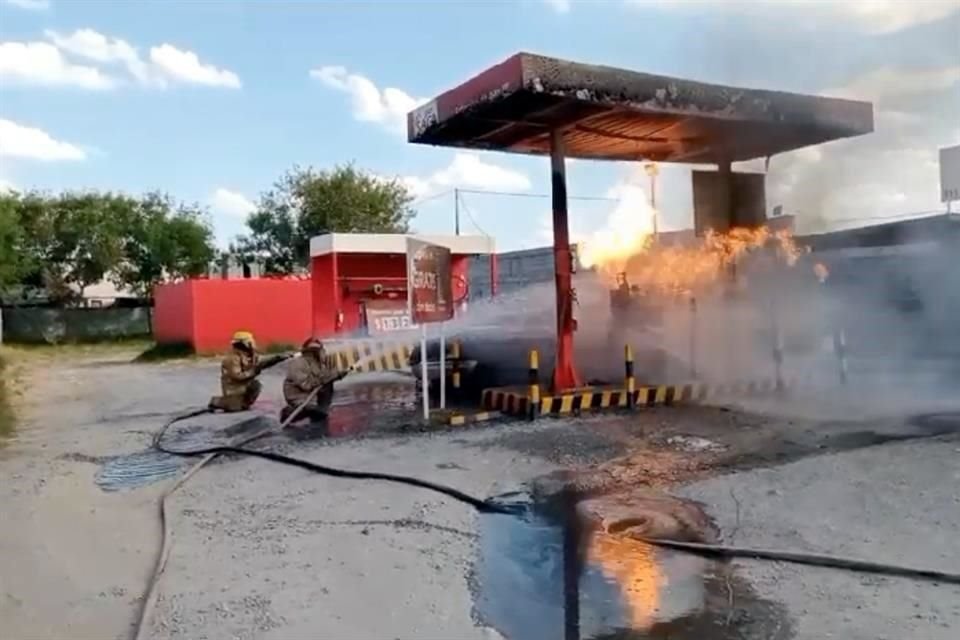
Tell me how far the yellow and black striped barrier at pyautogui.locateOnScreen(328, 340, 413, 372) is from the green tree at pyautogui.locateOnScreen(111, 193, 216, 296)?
26.6m

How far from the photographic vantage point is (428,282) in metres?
10.2

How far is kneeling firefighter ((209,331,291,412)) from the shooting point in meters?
11.3

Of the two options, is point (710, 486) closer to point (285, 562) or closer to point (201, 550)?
point (285, 562)

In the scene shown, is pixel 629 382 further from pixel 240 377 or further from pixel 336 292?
pixel 336 292

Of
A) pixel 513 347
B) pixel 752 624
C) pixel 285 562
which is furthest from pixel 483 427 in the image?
pixel 752 624

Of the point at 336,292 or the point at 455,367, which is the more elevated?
the point at 336,292

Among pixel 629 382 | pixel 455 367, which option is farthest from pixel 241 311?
pixel 629 382

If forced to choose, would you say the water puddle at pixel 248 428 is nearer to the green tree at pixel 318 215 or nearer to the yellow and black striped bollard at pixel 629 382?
the yellow and black striped bollard at pixel 629 382

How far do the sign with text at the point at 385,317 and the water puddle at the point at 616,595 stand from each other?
12.8 metres

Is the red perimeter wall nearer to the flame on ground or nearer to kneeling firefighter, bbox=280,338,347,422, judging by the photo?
kneeling firefighter, bbox=280,338,347,422

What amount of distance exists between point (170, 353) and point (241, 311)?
2.58 m

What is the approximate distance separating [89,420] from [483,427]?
245 inches

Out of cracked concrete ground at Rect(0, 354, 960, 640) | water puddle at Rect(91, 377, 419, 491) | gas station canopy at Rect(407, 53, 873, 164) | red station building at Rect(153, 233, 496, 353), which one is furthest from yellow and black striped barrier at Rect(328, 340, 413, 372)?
cracked concrete ground at Rect(0, 354, 960, 640)

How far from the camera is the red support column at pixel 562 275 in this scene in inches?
413
